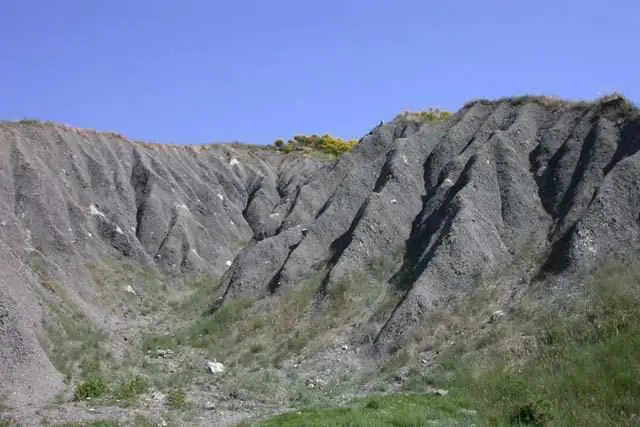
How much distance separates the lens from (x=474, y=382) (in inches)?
654

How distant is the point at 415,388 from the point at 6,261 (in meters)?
15.8

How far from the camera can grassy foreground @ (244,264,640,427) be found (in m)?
13.5

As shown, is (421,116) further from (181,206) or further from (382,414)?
(382,414)

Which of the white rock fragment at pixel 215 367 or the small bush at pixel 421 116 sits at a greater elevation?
the small bush at pixel 421 116

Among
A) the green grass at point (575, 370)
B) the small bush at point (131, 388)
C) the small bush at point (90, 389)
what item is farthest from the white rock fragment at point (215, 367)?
the green grass at point (575, 370)

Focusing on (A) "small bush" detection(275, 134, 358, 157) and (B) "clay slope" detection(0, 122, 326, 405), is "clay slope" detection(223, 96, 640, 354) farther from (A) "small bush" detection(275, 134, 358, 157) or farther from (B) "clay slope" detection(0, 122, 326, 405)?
(A) "small bush" detection(275, 134, 358, 157)

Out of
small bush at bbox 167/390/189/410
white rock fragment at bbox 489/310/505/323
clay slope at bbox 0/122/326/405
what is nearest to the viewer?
small bush at bbox 167/390/189/410

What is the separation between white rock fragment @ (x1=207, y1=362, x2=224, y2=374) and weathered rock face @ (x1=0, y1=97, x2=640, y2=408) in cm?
520

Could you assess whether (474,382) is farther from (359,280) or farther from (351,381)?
(359,280)

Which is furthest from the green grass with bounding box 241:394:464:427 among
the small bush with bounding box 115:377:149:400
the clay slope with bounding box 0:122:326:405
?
the clay slope with bounding box 0:122:326:405

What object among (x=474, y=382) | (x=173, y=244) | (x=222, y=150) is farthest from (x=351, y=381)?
(x=222, y=150)

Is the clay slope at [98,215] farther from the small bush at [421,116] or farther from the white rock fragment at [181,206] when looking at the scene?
the small bush at [421,116]

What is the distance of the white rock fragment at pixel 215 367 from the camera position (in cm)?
2261

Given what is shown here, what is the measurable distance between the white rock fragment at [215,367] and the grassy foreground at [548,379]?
745cm
